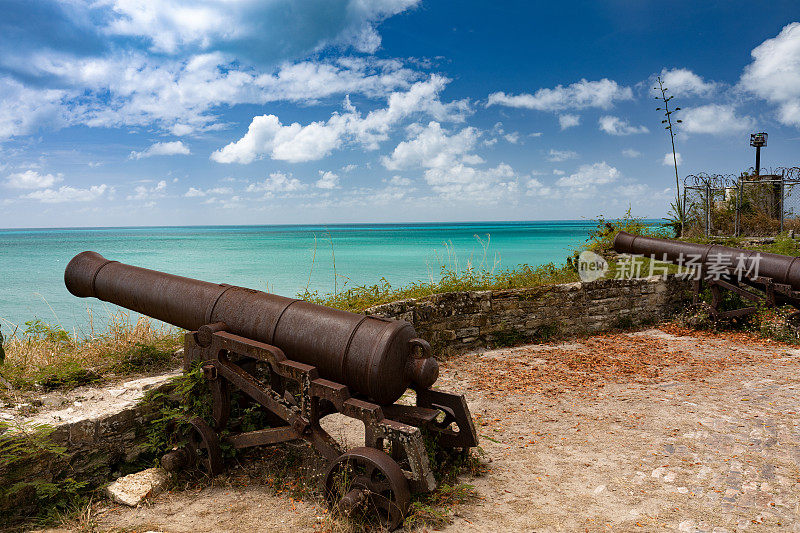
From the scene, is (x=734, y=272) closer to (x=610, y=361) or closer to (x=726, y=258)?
(x=726, y=258)

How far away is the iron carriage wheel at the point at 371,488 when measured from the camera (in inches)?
131

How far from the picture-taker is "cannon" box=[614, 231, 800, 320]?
9.32 metres

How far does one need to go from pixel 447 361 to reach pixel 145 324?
4.37 m

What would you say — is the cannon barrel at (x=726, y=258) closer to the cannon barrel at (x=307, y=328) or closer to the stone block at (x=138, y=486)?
the cannon barrel at (x=307, y=328)

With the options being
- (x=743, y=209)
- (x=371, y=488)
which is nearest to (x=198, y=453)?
(x=371, y=488)

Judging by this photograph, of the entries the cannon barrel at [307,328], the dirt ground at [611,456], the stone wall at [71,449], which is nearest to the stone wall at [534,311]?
the dirt ground at [611,456]

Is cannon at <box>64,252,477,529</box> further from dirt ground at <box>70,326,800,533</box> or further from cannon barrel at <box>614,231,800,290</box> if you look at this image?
cannon barrel at <box>614,231,800,290</box>

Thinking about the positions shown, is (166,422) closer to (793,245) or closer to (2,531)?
(2,531)

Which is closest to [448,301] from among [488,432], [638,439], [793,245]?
[488,432]

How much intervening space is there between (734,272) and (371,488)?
31.4 ft

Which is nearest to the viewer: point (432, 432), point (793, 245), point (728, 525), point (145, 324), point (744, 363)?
point (728, 525)

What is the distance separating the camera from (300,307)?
405cm

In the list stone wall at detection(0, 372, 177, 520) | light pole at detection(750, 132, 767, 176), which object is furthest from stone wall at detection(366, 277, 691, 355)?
light pole at detection(750, 132, 767, 176)

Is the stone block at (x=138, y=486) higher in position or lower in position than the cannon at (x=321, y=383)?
lower
